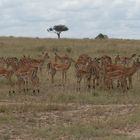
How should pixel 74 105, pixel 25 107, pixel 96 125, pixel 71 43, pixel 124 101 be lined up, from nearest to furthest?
pixel 96 125 < pixel 25 107 < pixel 74 105 < pixel 124 101 < pixel 71 43

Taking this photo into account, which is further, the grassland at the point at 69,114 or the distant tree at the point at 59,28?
the distant tree at the point at 59,28

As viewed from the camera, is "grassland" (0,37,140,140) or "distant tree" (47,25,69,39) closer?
"grassland" (0,37,140,140)

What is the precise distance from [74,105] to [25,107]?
1545 millimetres

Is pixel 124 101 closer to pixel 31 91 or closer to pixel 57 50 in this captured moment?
pixel 31 91

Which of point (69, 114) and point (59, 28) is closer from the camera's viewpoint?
point (69, 114)

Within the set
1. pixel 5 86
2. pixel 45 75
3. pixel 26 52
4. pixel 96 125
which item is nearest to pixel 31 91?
pixel 5 86

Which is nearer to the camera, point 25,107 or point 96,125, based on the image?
point 96,125

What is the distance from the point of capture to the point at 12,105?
43.7 ft

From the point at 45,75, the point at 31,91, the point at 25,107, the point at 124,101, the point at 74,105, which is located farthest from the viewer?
the point at 45,75

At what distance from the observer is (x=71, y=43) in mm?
38750

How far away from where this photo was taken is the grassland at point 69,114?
401 inches

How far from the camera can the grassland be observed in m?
10.2

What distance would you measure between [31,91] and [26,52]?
16.7 m

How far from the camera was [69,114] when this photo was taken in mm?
12406
